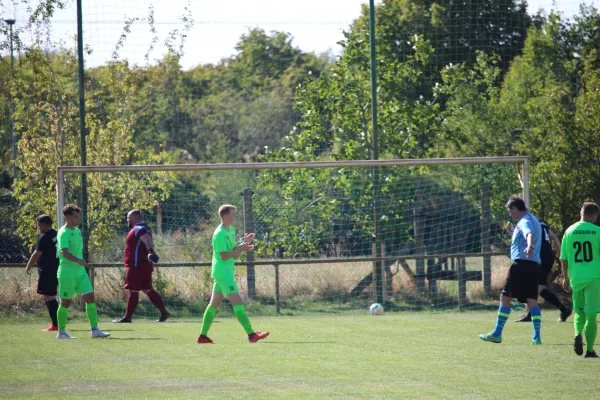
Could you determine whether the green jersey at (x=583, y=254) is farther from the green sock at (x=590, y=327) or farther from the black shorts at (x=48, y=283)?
the black shorts at (x=48, y=283)

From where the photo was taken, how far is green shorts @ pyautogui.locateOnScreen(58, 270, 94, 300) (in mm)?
11258

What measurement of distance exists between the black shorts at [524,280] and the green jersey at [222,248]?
3.62 meters

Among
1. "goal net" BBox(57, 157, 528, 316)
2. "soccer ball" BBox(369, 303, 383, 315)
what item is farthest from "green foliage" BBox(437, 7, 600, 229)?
"soccer ball" BBox(369, 303, 383, 315)

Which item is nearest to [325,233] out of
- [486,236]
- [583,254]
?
[486,236]

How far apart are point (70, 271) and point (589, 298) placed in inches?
274

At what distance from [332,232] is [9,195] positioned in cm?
680

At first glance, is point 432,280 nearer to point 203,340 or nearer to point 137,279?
point 137,279

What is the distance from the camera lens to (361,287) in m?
16.1

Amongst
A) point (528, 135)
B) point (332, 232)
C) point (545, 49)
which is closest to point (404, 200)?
point (332, 232)

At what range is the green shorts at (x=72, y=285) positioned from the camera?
11258 millimetres

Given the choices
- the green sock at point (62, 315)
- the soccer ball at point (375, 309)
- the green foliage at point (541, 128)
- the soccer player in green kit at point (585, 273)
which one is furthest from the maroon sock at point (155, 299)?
the green foliage at point (541, 128)

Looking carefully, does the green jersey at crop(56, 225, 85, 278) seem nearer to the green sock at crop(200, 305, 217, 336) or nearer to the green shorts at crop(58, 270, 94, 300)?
the green shorts at crop(58, 270, 94, 300)

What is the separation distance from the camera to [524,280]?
33.3ft

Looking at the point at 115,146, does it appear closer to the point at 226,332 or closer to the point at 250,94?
the point at 226,332
